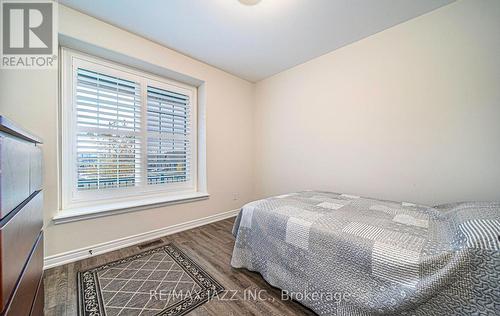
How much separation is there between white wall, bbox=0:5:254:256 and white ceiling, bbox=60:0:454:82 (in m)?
0.18

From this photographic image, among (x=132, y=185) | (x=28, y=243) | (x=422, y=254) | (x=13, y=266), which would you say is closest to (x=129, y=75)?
(x=132, y=185)

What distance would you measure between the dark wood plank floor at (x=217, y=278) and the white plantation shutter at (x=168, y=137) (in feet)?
3.03

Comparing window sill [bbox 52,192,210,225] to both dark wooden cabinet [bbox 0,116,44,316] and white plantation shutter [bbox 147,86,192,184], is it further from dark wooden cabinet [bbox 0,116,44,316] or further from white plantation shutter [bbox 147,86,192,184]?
dark wooden cabinet [bbox 0,116,44,316]

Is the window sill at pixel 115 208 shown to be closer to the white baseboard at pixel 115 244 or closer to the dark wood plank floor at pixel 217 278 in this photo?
the white baseboard at pixel 115 244

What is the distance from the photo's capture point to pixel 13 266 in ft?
1.64

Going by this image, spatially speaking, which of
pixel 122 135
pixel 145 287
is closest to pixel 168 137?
pixel 122 135

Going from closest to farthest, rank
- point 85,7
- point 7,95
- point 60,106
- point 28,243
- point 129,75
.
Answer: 1. point 28,243
2. point 7,95
3. point 85,7
4. point 60,106
5. point 129,75

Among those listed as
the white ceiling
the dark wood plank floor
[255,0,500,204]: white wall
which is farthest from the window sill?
the white ceiling

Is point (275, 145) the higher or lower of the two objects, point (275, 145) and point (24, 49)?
the lower

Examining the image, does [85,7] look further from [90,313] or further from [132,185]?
[90,313]

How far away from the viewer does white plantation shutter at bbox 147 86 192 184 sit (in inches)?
97.1

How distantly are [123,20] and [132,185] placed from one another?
1.87m

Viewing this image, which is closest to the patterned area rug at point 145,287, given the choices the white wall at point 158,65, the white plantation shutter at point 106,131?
the white wall at point 158,65

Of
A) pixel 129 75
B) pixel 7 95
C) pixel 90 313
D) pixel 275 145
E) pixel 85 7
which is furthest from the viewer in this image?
pixel 275 145
